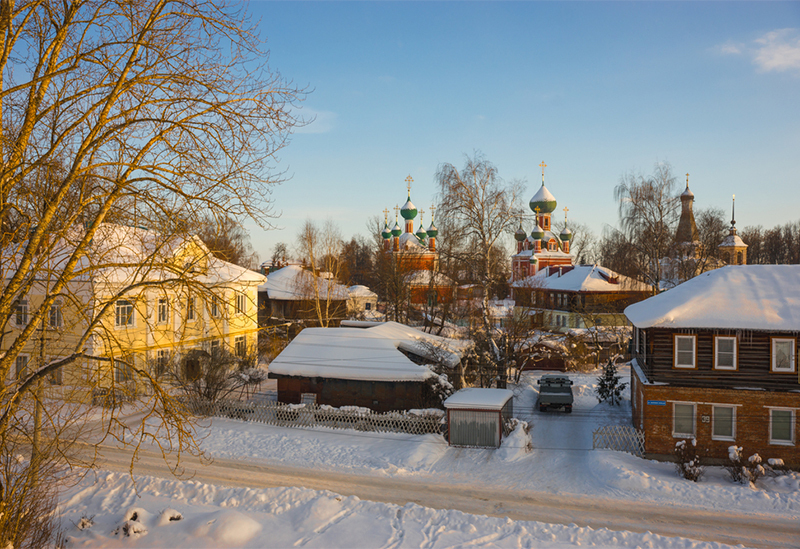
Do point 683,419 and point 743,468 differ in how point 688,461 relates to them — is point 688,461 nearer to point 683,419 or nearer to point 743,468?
point 743,468

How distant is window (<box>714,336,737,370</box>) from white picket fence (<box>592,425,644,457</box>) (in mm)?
3505

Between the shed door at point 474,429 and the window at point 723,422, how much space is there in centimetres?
704

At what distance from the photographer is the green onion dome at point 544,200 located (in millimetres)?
60812

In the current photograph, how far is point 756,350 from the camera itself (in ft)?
59.4

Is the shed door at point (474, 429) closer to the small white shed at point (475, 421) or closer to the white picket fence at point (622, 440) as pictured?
the small white shed at point (475, 421)

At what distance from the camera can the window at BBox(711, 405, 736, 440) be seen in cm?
1783

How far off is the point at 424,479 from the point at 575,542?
5706 millimetres

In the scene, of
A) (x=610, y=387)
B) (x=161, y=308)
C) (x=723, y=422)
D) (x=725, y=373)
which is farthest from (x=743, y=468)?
(x=161, y=308)

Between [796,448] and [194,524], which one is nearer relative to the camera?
[194,524]

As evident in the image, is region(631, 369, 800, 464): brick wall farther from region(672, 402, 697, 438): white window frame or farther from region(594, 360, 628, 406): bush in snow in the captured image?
region(594, 360, 628, 406): bush in snow

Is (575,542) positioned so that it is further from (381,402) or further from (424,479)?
(381,402)

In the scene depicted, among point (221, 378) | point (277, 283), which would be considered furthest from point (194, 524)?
point (277, 283)

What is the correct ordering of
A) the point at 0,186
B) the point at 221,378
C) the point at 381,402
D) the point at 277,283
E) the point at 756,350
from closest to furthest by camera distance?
the point at 0,186
the point at 756,350
the point at 381,402
the point at 221,378
the point at 277,283

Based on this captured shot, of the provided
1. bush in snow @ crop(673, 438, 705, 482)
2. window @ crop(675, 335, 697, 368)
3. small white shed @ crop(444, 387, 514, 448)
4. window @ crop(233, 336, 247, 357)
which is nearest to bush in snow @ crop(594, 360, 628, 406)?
window @ crop(675, 335, 697, 368)
